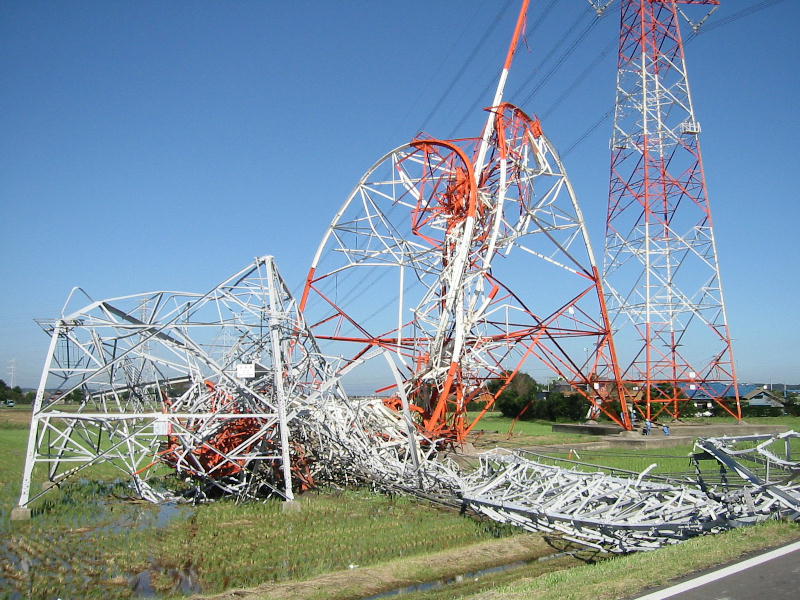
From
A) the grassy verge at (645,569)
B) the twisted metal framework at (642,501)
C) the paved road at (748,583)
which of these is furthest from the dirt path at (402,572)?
the paved road at (748,583)

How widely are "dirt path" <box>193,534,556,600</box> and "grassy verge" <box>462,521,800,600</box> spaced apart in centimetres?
110

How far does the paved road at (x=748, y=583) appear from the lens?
7402 mm

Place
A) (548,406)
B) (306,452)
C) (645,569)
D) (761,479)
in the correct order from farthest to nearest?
(548,406) → (306,452) → (761,479) → (645,569)

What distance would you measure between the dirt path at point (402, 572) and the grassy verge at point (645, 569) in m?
1.10

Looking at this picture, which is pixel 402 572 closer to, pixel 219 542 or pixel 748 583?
pixel 219 542

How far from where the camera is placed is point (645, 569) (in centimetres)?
888

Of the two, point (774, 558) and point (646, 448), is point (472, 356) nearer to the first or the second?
point (646, 448)

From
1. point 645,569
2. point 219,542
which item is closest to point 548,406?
point 219,542

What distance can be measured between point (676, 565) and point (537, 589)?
189 centimetres

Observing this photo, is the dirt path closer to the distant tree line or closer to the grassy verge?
the grassy verge

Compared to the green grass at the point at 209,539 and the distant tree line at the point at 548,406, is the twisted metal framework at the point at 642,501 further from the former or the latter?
the distant tree line at the point at 548,406

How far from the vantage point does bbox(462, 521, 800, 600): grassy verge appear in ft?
26.4

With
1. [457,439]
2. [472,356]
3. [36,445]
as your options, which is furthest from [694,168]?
[36,445]

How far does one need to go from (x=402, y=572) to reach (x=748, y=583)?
5358mm
